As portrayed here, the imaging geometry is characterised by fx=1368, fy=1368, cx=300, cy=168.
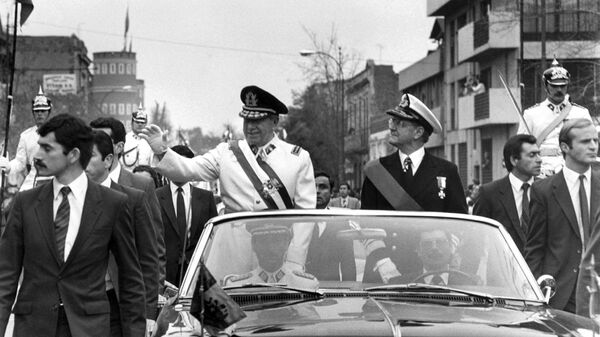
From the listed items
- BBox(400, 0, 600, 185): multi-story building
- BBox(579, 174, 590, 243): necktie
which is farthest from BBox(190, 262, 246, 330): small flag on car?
BBox(400, 0, 600, 185): multi-story building

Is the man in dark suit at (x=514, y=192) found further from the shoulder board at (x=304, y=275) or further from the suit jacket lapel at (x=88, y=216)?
the suit jacket lapel at (x=88, y=216)

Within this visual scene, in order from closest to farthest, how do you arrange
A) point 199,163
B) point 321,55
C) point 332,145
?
point 199,163 → point 321,55 → point 332,145

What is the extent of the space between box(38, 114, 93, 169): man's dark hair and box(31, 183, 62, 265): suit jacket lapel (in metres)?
0.25

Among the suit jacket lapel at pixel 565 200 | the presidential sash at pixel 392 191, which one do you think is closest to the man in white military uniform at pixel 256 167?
the presidential sash at pixel 392 191

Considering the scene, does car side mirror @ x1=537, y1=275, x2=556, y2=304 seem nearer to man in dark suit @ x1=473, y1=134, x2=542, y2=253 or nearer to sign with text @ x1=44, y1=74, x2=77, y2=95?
man in dark suit @ x1=473, y1=134, x2=542, y2=253

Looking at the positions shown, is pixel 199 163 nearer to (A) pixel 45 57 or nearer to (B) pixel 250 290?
(B) pixel 250 290

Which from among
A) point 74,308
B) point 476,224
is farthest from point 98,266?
point 476,224

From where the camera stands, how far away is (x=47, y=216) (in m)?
7.19

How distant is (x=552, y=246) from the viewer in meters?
9.02

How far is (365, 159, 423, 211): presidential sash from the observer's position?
9523 millimetres

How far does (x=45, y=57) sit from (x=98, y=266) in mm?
119732

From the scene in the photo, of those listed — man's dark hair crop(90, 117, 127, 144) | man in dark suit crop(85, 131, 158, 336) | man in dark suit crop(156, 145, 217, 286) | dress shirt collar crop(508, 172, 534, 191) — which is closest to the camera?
man in dark suit crop(85, 131, 158, 336)

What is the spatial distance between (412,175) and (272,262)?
2800 millimetres

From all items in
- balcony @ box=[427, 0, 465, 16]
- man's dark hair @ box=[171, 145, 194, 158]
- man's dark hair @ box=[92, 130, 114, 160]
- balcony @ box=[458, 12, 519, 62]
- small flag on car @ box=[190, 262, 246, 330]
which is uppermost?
balcony @ box=[427, 0, 465, 16]
